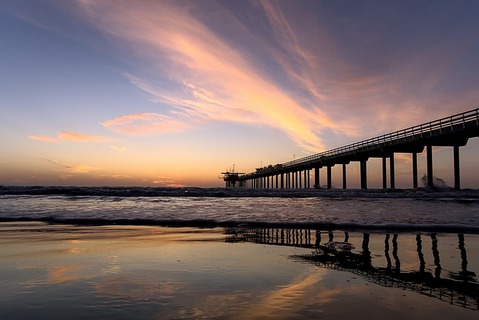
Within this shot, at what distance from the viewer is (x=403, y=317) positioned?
7.70ft

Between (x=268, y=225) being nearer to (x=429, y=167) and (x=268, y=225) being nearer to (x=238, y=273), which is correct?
(x=238, y=273)

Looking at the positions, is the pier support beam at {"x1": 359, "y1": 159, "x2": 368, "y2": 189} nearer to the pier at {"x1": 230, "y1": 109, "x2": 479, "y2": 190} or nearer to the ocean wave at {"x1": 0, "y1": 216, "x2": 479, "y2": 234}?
the pier at {"x1": 230, "y1": 109, "x2": 479, "y2": 190}

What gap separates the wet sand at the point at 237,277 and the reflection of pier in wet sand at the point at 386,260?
16 mm

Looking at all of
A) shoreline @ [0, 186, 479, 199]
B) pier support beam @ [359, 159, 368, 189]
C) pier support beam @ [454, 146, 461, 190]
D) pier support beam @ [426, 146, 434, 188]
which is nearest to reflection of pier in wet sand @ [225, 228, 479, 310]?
shoreline @ [0, 186, 479, 199]

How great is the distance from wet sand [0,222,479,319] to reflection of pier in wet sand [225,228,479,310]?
2cm

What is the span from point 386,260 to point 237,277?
6.87 ft

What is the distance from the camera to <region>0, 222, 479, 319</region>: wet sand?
2479 mm

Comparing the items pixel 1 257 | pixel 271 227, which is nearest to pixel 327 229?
pixel 271 227

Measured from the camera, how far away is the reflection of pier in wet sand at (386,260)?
121 inches

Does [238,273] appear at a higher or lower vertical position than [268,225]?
lower

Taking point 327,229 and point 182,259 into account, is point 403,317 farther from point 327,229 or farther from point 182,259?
point 327,229

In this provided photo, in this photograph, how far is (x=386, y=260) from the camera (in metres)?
4.31

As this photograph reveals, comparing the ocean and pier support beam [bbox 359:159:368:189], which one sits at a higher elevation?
pier support beam [bbox 359:159:368:189]

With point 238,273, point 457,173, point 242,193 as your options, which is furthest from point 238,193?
point 238,273
